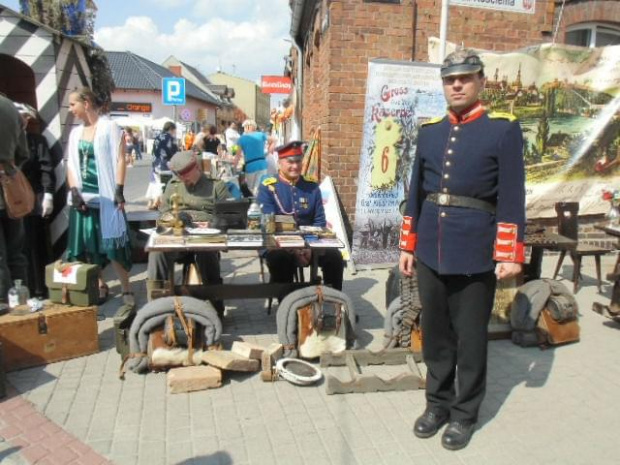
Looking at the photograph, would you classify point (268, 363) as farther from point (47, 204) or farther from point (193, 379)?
point (47, 204)

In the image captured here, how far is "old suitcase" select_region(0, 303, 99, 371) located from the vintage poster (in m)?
3.48

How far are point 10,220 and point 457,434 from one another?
12.2 feet

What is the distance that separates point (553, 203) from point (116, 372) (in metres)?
5.82

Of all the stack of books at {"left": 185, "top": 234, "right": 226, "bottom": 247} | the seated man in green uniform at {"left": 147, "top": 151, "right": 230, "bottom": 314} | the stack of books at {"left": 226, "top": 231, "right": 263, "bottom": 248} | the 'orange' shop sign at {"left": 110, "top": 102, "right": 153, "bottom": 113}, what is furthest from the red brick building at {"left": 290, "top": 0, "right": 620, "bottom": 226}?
the 'orange' shop sign at {"left": 110, "top": 102, "right": 153, "bottom": 113}

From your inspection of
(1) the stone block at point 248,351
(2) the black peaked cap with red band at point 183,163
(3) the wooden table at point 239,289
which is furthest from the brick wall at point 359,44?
(1) the stone block at point 248,351

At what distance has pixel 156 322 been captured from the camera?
376cm

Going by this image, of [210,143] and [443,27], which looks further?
[210,143]

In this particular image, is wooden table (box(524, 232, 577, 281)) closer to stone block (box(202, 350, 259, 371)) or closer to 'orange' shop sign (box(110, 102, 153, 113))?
stone block (box(202, 350, 259, 371))

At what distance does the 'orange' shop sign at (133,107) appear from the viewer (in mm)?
43375

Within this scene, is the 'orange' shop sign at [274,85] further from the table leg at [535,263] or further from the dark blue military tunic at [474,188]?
the dark blue military tunic at [474,188]

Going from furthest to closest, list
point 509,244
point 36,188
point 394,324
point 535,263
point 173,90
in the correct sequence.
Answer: point 173,90
point 36,188
point 535,263
point 394,324
point 509,244

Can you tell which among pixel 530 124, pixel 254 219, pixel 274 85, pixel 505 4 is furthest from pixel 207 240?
pixel 274 85

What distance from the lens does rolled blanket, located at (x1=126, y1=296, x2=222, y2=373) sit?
375cm

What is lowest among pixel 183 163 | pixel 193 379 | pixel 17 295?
pixel 193 379
